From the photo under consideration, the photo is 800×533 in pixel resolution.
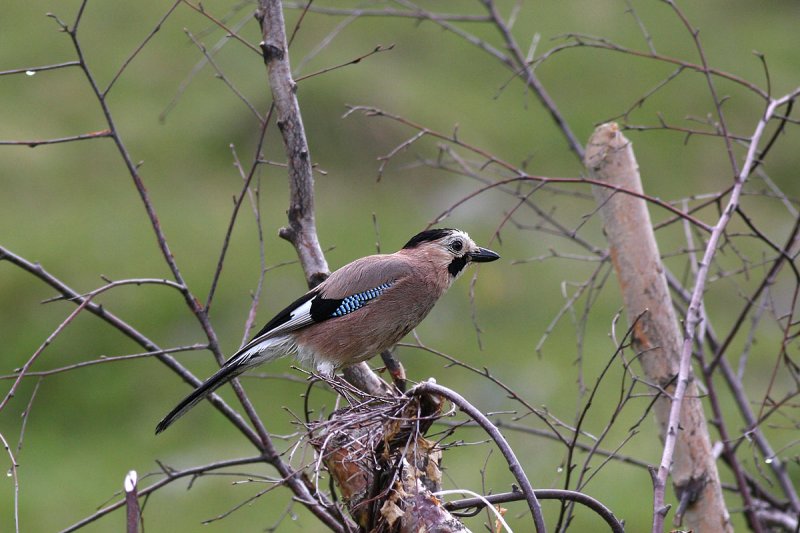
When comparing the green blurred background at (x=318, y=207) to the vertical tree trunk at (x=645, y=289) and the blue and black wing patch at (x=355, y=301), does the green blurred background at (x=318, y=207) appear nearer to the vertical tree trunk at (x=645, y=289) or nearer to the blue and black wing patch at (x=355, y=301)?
the blue and black wing patch at (x=355, y=301)

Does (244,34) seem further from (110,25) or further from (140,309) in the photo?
(140,309)

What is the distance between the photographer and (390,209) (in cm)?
1042

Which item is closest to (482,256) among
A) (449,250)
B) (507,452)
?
(449,250)

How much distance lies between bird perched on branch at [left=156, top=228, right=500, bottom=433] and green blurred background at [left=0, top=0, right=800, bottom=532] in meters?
2.07

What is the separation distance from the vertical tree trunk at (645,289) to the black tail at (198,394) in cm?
149

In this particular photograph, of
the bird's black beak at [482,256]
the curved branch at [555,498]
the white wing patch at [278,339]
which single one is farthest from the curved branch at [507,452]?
the bird's black beak at [482,256]

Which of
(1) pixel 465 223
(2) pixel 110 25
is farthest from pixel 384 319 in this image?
(2) pixel 110 25

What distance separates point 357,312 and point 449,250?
585 mm

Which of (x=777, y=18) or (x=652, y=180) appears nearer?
(x=652, y=180)

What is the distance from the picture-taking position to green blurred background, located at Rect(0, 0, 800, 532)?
8.04m

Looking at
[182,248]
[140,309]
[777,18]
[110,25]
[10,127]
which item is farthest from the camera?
[777,18]

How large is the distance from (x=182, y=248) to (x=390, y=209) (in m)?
2.02

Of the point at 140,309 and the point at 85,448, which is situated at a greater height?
the point at 140,309

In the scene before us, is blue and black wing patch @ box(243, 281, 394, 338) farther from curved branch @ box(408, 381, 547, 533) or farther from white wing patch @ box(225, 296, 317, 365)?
curved branch @ box(408, 381, 547, 533)
